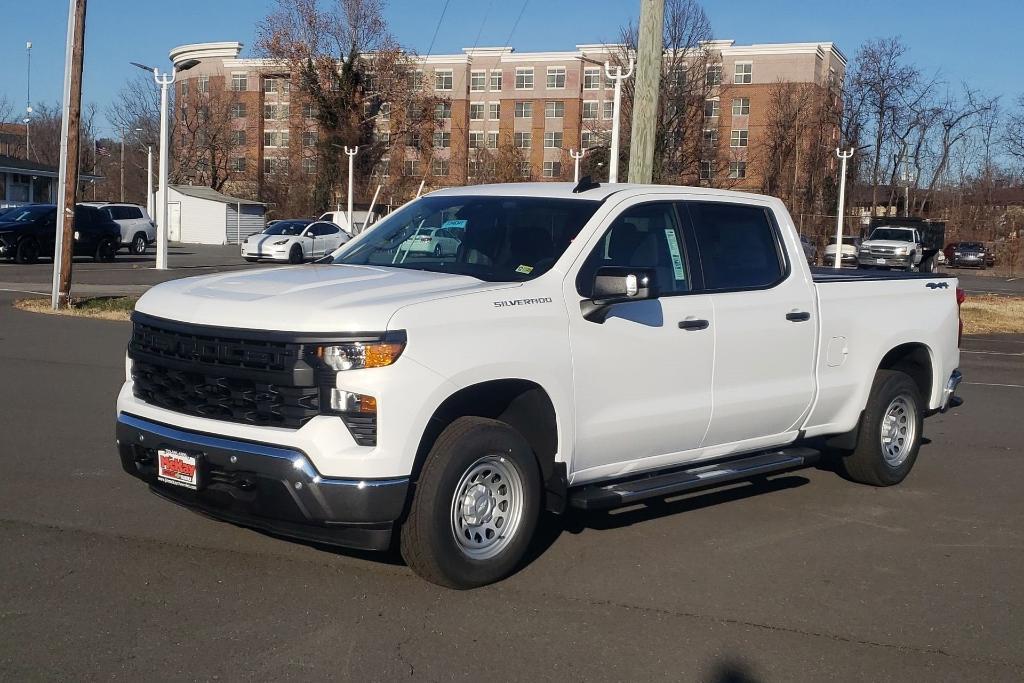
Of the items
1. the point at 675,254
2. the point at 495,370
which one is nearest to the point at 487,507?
the point at 495,370

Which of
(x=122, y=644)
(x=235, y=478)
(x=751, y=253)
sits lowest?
(x=122, y=644)

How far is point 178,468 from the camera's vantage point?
5379 mm

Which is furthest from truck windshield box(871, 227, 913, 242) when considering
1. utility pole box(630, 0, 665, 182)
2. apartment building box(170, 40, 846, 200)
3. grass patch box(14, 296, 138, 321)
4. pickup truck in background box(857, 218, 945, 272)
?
utility pole box(630, 0, 665, 182)

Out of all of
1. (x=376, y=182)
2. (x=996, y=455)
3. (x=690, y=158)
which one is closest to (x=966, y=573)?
(x=996, y=455)

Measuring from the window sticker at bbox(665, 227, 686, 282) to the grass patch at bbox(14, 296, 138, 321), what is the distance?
44.5ft

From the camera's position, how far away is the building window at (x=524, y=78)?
93.8 m

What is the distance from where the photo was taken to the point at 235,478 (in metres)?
5.19

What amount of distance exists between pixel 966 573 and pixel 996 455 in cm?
367

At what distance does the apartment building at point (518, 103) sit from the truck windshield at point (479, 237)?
72.6m

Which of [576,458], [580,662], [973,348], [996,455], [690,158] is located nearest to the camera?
[580,662]

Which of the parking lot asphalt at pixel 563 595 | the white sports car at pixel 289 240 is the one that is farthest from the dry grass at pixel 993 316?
the white sports car at pixel 289 240

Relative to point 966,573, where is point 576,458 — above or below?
above

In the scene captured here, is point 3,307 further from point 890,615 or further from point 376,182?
point 376,182

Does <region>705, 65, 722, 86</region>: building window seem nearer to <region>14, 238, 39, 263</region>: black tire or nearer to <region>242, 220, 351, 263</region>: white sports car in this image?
<region>242, 220, 351, 263</region>: white sports car
